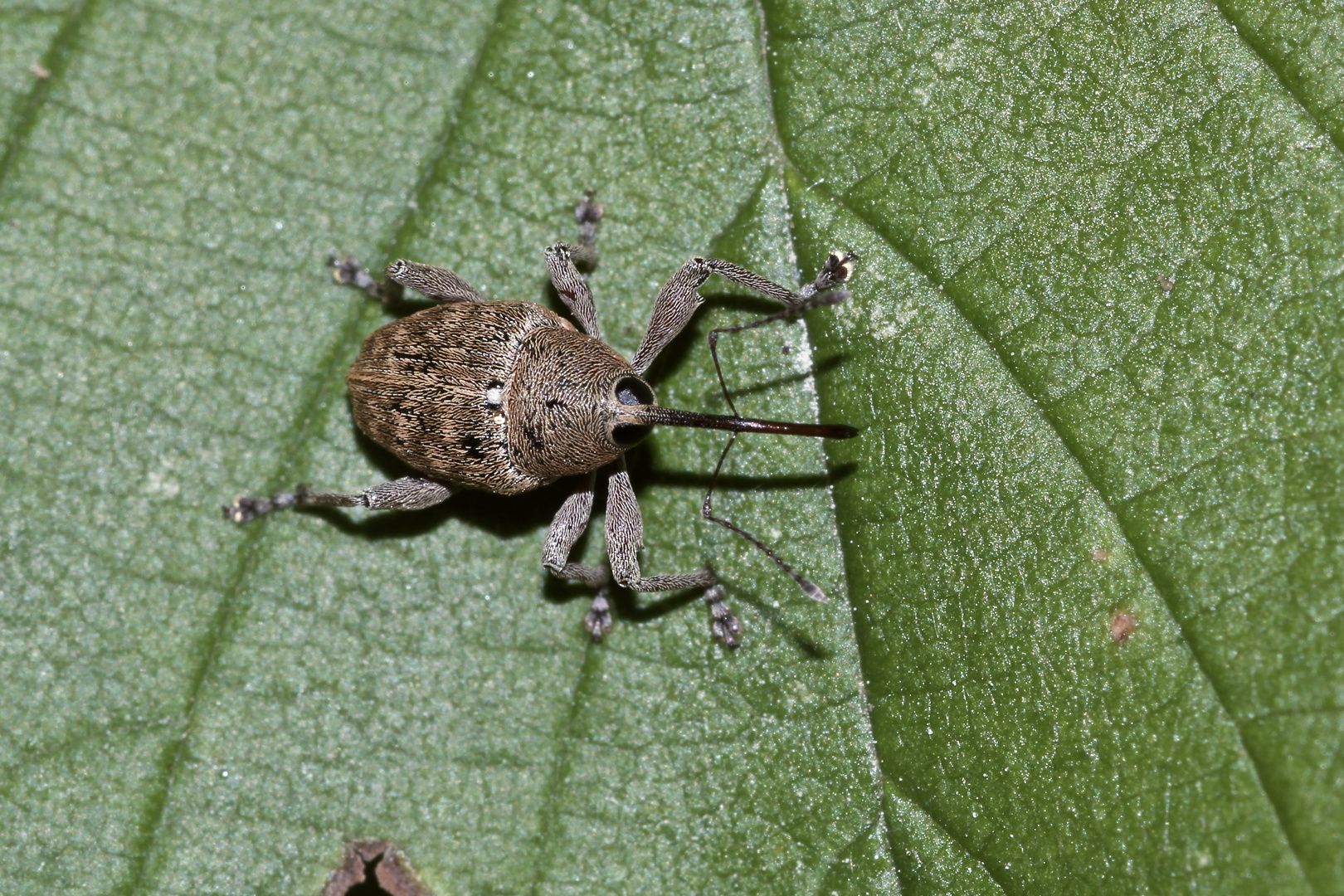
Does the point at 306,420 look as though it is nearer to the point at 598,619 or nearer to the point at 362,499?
the point at 362,499

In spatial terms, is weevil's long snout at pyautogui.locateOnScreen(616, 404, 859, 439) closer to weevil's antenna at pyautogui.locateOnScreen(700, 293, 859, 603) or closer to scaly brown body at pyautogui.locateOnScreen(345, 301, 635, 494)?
weevil's antenna at pyautogui.locateOnScreen(700, 293, 859, 603)

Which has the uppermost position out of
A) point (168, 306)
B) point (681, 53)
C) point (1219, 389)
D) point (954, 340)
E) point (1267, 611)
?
point (1219, 389)

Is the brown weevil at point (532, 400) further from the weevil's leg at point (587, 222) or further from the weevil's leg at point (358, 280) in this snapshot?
the weevil's leg at point (358, 280)

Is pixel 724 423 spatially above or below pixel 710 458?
above

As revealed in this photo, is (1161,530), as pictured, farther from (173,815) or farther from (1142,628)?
(173,815)

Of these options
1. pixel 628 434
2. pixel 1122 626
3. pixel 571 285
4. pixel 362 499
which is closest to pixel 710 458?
pixel 628 434

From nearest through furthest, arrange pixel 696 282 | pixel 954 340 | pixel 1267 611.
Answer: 1. pixel 1267 611
2. pixel 954 340
3. pixel 696 282

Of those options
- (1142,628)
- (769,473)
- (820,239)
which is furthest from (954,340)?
(1142,628)
